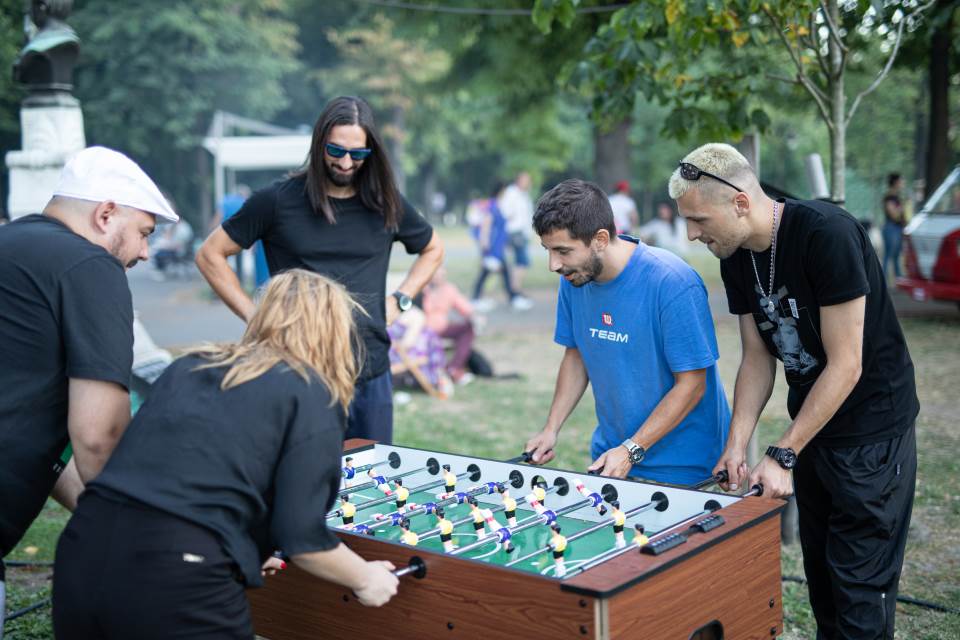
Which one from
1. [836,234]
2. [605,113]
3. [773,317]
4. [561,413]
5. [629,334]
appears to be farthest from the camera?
[605,113]

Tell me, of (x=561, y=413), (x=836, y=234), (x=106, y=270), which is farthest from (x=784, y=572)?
(x=106, y=270)

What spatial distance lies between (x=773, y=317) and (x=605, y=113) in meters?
2.87

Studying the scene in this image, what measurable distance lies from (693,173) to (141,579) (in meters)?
2.11

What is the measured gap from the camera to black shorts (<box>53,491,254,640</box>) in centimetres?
231

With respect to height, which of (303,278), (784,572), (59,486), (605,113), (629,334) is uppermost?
(605,113)

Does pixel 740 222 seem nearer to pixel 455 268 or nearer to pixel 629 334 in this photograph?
pixel 629 334

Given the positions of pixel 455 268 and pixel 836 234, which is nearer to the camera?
pixel 836 234

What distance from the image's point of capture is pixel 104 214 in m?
2.79

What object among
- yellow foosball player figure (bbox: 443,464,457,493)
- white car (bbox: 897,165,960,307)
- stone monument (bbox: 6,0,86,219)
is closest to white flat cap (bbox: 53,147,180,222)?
yellow foosball player figure (bbox: 443,464,457,493)

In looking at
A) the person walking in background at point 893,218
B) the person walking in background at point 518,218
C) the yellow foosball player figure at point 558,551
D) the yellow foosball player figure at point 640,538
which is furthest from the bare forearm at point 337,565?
the person walking in background at point 893,218

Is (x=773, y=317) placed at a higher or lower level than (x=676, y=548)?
higher

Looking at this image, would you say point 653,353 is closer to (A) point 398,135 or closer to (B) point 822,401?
(B) point 822,401

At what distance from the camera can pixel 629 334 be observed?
368cm

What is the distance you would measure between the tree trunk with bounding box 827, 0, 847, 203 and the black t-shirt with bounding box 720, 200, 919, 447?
2034 millimetres
